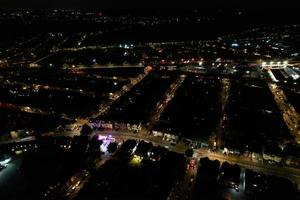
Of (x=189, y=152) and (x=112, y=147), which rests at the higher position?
(x=112, y=147)

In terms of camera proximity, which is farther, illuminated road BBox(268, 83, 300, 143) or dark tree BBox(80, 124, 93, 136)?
illuminated road BBox(268, 83, 300, 143)

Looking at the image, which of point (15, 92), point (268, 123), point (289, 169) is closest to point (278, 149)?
point (289, 169)

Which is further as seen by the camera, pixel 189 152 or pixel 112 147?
pixel 112 147

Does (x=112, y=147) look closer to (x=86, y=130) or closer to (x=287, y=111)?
(x=86, y=130)

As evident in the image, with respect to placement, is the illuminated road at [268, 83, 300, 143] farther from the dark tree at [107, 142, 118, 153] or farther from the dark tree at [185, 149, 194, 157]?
the dark tree at [107, 142, 118, 153]

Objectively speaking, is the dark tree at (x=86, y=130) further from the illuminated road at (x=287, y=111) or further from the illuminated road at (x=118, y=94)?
the illuminated road at (x=287, y=111)

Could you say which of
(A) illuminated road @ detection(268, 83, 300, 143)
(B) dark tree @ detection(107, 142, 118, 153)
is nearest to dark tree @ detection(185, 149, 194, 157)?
(B) dark tree @ detection(107, 142, 118, 153)

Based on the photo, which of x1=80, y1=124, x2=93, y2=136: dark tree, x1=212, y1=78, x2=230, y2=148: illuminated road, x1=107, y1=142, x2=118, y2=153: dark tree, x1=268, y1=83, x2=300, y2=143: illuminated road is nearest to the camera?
x1=107, y1=142, x2=118, y2=153: dark tree

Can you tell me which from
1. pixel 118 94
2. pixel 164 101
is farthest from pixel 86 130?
pixel 164 101

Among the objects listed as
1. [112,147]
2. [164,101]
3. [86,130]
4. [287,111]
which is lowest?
[112,147]

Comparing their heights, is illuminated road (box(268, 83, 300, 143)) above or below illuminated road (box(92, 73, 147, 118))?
below
